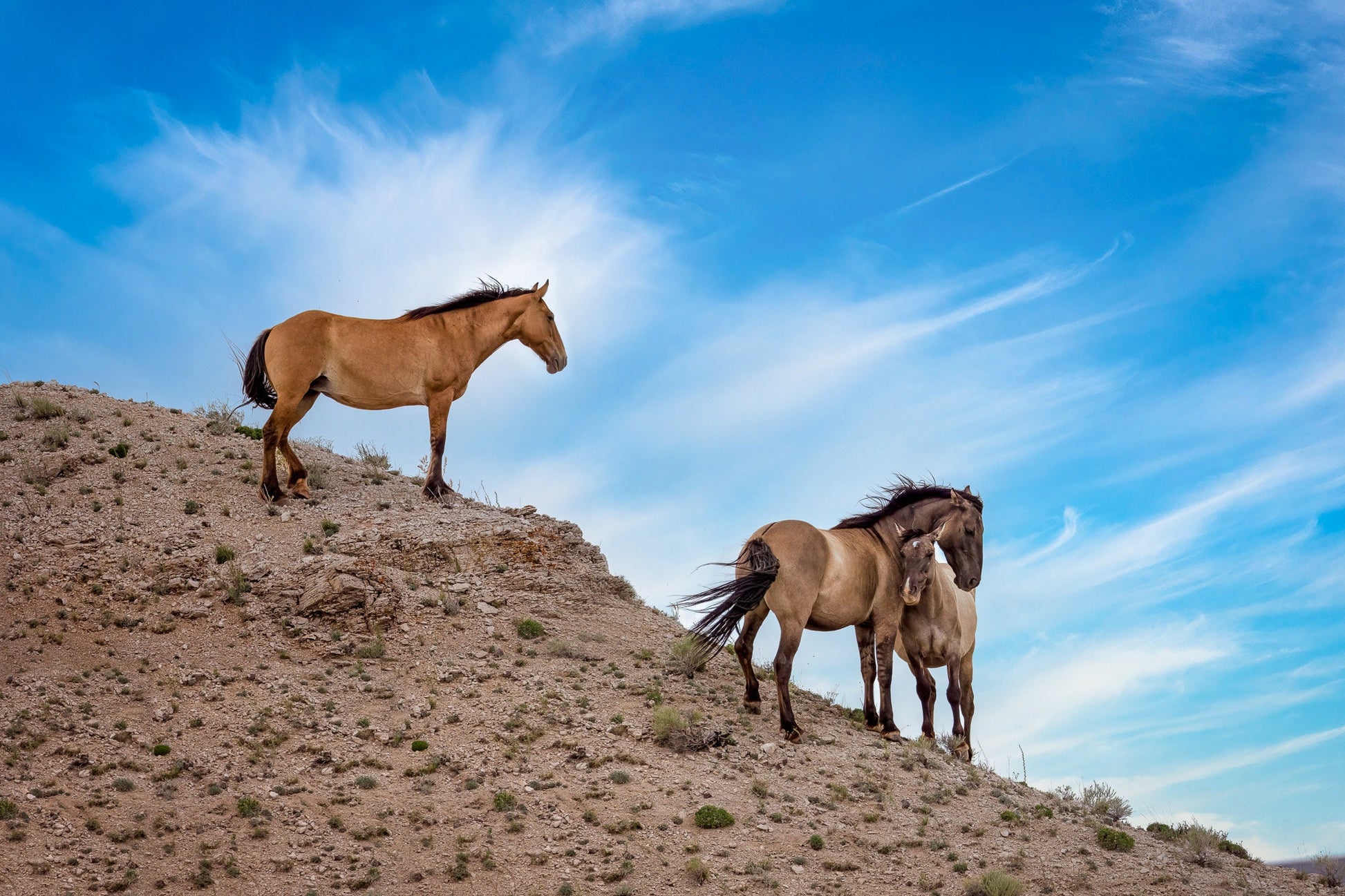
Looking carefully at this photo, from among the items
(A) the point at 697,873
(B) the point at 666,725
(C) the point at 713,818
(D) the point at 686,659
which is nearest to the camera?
(A) the point at 697,873

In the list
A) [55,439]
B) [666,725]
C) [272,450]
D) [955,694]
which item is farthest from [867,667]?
[55,439]

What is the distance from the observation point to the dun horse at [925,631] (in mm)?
16719

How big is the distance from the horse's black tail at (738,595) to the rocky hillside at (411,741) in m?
1.27

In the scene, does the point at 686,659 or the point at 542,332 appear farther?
the point at 542,332

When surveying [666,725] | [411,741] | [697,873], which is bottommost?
[697,873]

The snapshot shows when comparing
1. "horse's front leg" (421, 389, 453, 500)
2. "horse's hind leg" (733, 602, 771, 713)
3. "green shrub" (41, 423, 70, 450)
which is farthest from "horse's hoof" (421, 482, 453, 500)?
"horse's hind leg" (733, 602, 771, 713)

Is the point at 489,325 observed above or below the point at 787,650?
above

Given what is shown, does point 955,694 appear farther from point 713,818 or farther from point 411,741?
point 411,741

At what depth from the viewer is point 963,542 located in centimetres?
1747

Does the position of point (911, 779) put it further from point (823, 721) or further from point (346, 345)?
point (346, 345)

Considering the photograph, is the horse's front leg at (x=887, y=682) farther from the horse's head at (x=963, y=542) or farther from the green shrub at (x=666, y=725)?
the green shrub at (x=666, y=725)

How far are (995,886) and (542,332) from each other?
14.1 metres

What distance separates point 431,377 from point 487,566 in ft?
13.0

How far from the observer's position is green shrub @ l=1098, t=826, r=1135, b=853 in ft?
47.8
